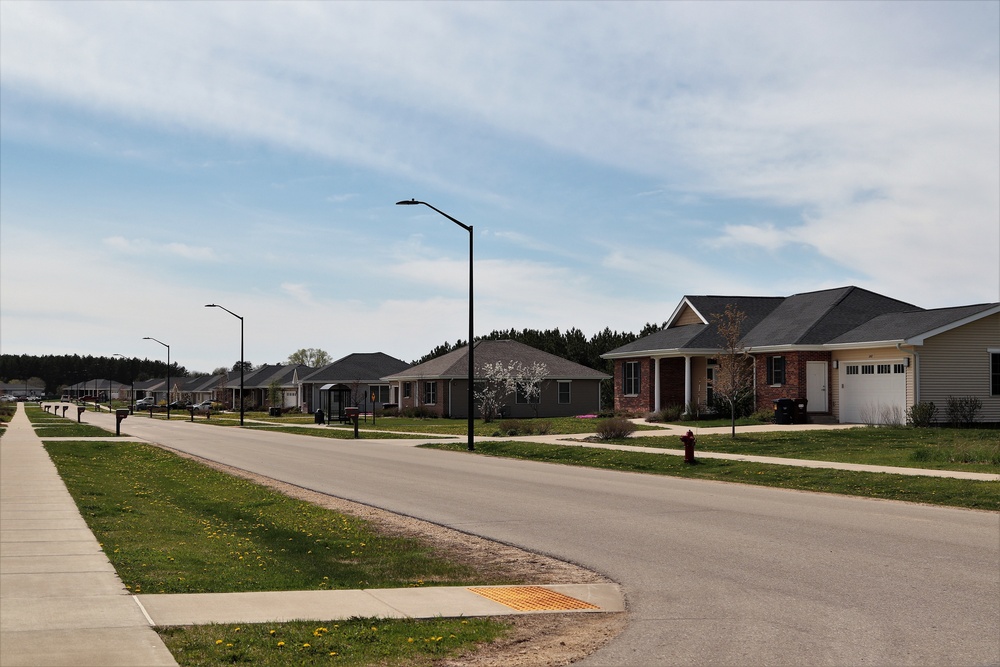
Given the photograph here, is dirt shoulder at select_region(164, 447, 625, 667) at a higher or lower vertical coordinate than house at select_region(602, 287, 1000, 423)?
lower

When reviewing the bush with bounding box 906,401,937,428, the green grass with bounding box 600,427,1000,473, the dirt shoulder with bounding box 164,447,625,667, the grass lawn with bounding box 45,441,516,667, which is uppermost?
the bush with bounding box 906,401,937,428

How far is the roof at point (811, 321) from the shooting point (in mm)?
37281

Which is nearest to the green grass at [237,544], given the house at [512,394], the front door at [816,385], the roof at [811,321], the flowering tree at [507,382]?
the front door at [816,385]

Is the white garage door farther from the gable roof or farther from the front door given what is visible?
the gable roof

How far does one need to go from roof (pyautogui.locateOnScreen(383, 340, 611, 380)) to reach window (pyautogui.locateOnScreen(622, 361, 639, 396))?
44.4 feet

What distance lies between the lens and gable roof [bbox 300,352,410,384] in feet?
288

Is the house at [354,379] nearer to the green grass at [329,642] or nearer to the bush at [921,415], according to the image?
the bush at [921,415]

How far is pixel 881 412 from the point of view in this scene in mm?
37344

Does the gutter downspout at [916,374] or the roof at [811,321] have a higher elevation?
the roof at [811,321]

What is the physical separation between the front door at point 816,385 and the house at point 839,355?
4 centimetres

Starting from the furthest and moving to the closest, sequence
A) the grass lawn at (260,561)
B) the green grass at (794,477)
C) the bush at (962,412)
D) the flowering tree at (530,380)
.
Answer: the flowering tree at (530,380), the bush at (962,412), the green grass at (794,477), the grass lawn at (260,561)

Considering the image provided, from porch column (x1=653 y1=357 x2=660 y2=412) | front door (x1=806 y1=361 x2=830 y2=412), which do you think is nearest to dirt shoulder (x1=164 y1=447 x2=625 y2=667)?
front door (x1=806 y1=361 x2=830 y2=412)

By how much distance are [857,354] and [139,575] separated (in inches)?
1368

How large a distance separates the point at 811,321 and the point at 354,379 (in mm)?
52900
